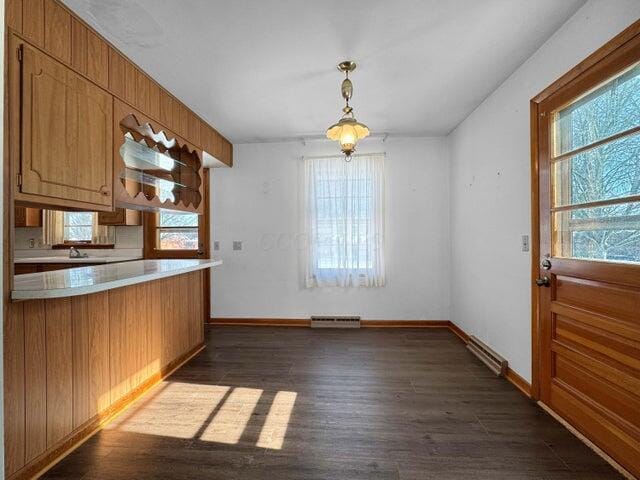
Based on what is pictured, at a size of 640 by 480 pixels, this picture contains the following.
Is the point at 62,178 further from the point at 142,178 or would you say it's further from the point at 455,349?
the point at 455,349

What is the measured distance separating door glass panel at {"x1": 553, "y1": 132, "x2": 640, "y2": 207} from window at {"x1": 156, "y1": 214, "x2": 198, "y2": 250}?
3989 mm

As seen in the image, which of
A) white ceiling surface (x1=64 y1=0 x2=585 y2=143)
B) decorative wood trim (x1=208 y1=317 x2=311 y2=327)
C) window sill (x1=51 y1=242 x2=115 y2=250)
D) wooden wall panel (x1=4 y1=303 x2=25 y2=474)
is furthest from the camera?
window sill (x1=51 y1=242 x2=115 y2=250)

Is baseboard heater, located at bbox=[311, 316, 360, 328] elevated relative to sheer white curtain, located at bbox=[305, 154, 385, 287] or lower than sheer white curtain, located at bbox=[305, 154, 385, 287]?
lower

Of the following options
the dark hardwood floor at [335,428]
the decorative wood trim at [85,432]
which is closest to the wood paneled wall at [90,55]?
the decorative wood trim at [85,432]

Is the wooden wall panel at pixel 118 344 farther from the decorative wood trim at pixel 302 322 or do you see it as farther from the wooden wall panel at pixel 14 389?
the decorative wood trim at pixel 302 322

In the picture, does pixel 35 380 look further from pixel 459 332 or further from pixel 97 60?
pixel 459 332

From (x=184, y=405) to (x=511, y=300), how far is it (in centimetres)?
264

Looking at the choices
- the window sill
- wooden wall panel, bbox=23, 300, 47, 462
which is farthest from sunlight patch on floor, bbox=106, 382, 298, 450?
the window sill

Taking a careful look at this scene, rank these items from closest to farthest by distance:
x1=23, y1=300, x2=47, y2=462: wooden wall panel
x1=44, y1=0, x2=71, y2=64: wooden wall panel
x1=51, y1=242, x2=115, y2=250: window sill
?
x1=23, y1=300, x2=47, y2=462: wooden wall panel → x1=44, y1=0, x2=71, y2=64: wooden wall panel → x1=51, y1=242, x2=115, y2=250: window sill

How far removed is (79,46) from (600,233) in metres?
3.20

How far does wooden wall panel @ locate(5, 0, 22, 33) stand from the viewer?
1.59 m

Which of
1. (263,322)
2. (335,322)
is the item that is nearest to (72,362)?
(263,322)

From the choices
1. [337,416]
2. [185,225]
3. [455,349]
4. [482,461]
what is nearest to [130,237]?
[185,225]

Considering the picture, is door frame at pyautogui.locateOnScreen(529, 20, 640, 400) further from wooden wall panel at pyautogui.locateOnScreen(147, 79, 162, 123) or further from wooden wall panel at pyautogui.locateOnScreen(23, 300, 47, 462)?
wooden wall panel at pyautogui.locateOnScreen(23, 300, 47, 462)
